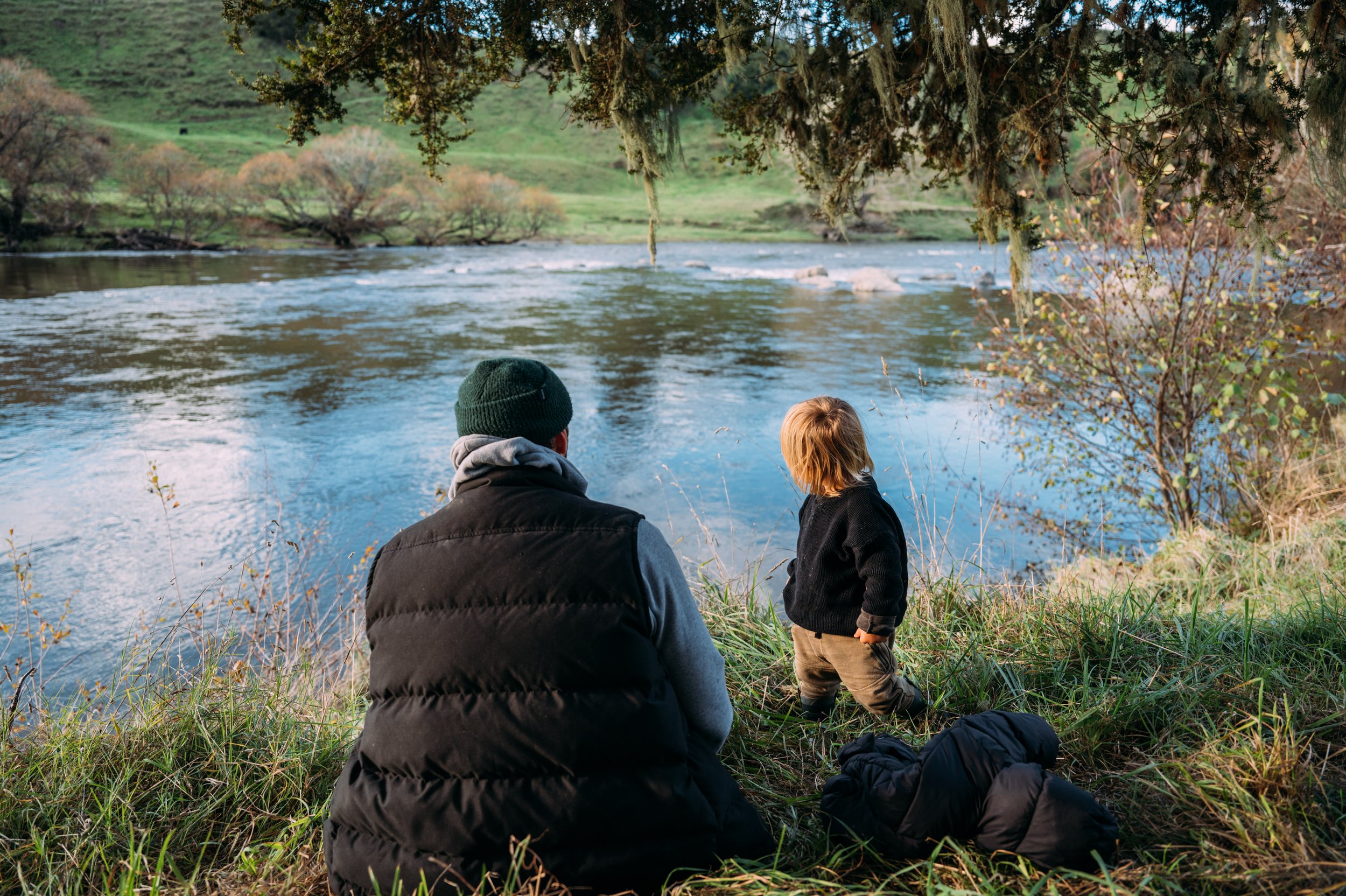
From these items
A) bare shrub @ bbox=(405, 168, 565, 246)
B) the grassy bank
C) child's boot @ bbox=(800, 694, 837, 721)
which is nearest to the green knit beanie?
the grassy bank

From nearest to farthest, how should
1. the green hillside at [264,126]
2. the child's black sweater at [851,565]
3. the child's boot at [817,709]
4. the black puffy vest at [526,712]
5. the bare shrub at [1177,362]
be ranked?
1. the black puffy vest at [526,712]
2. the child's black sweater at [851,565]
3. the child's boot at [817,709]
4. the bare shrub at [1177,362]
5. the green hillside at [264,126]

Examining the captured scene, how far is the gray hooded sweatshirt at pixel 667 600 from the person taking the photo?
1.94 metres

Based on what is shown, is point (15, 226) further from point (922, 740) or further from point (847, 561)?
point (922, 740)

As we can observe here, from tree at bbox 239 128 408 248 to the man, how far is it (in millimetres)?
46353

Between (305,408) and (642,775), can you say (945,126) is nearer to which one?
(642,775)

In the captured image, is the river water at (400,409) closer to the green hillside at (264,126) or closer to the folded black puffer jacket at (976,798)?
the folded black puffer jacket at (976,798)

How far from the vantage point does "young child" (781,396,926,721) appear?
3.03 metres

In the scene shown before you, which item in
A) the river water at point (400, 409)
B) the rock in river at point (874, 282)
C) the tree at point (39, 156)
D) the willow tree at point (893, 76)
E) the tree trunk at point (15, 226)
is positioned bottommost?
the river water at point (400, 409)

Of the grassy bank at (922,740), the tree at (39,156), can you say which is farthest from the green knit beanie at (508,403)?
the tree at (39,156)

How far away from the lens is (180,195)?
42812 mm

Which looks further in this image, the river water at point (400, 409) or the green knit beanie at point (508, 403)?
the river water at point (400, 409)

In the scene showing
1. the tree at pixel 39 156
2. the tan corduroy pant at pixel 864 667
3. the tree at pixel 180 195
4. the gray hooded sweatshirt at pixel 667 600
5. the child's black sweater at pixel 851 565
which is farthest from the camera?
the tree at pixel 180 195

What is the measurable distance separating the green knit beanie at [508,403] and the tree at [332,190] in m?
46.1

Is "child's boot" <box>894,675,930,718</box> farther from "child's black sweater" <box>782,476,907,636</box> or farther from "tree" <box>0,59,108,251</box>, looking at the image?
"tree" <box>0,59,108,251</box>
